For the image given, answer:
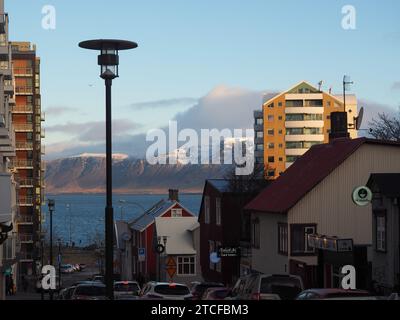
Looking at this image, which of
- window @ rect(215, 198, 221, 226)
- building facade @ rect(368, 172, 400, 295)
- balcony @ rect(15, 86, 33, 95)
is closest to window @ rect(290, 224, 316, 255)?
building facade @ rect(368, 172, 400, 295)

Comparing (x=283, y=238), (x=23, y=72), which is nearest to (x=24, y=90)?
(x=23, y=72)

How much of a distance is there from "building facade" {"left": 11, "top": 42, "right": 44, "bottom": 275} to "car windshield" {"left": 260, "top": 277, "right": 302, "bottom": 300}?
8587cm

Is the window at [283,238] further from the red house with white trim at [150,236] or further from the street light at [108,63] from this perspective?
the red house with white trim at [150,236]

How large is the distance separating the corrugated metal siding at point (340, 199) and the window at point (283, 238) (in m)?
1.12

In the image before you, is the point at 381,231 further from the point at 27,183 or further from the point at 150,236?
the point at 27,183

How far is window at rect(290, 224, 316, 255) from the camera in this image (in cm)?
5012

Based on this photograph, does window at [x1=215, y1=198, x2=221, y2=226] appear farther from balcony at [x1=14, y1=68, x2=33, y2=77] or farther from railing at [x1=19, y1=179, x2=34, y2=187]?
balcony at [x1=14, y1=68, x2=33, y2=77]

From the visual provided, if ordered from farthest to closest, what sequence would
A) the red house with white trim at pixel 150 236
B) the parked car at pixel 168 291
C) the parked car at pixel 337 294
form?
the red house with white trim at pixel 150 236
the parked car at pixel 168 291
the parked car at pixel 337 294

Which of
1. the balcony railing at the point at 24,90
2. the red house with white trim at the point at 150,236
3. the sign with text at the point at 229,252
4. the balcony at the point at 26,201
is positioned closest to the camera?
the sign with text at the point at 229,252

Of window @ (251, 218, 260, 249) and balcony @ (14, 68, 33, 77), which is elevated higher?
balcony @ (14, 68, 33, 77)

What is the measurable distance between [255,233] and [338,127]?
8.61m

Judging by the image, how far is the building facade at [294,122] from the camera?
7274 inches

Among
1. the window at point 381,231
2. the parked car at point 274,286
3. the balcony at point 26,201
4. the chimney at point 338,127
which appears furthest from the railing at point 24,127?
the parked car at point 274,286
